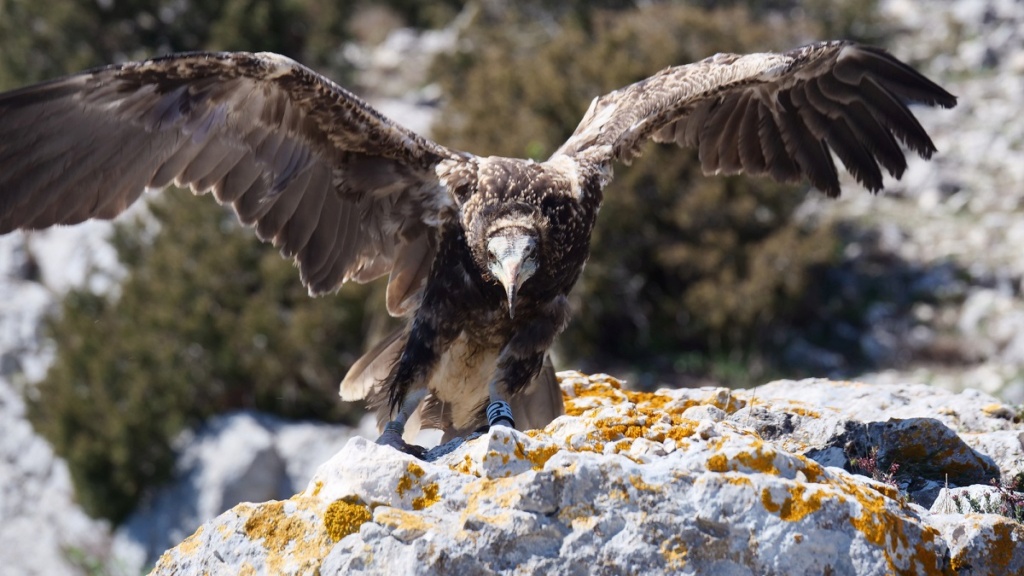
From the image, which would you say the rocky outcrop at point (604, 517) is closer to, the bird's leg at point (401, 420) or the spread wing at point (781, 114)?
the bird's leg at point (401, 420)

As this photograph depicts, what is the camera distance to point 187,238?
1352 cm

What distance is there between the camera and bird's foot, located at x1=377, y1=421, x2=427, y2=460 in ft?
15.0

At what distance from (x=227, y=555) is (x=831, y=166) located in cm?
425

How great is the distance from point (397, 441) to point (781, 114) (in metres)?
3.12

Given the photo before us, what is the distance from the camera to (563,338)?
1241 centimetres

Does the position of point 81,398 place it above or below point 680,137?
above

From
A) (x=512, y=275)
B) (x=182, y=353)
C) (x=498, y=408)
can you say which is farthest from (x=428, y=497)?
(x=182, y=353)

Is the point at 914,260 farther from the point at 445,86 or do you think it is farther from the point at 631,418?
the point at 631,418

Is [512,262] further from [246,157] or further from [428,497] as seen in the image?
[246,157]

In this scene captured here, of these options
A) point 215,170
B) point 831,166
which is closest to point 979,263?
point 831,166

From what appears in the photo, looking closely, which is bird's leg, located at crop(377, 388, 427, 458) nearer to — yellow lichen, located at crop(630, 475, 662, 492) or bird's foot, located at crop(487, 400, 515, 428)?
bird's foot, located at crop(487, 400, 515, 428)

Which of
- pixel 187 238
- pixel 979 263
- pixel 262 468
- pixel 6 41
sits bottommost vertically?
pixel 262 468

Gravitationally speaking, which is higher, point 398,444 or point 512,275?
point 512,275

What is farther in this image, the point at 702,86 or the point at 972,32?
the point at 972,32
